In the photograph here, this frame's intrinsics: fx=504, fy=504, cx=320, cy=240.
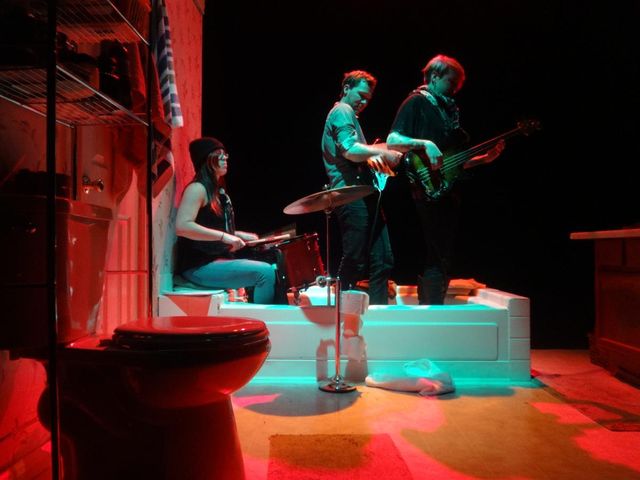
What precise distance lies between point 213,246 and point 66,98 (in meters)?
1.28

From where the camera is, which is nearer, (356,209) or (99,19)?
(99,19)

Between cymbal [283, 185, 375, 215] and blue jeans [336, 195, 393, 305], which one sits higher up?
cymbal [283, 185, 375, 215]

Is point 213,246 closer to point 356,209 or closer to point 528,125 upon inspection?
point 356,209

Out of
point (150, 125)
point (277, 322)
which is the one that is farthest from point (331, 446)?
point (150, 125)

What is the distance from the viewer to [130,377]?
4.21ft

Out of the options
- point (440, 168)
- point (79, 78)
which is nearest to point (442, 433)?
point (440, 168)

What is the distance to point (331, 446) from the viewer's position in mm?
1771

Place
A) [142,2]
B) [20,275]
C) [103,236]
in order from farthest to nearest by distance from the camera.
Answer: [142,2]
[103,236]
[20,275]

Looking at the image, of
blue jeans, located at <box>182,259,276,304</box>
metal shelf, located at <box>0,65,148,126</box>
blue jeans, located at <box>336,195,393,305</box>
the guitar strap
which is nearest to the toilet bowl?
metal shelf, located at <box>0,65,148,126</box>

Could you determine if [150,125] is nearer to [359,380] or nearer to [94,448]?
[94,448]

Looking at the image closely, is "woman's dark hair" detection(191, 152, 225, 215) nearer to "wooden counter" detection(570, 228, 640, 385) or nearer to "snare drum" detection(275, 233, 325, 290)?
"snare drum" detection(275, 233, 325, 290)

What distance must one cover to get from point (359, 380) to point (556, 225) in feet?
7.48

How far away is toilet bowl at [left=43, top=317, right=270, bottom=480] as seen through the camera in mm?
1274

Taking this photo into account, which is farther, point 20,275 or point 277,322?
point 277,322
